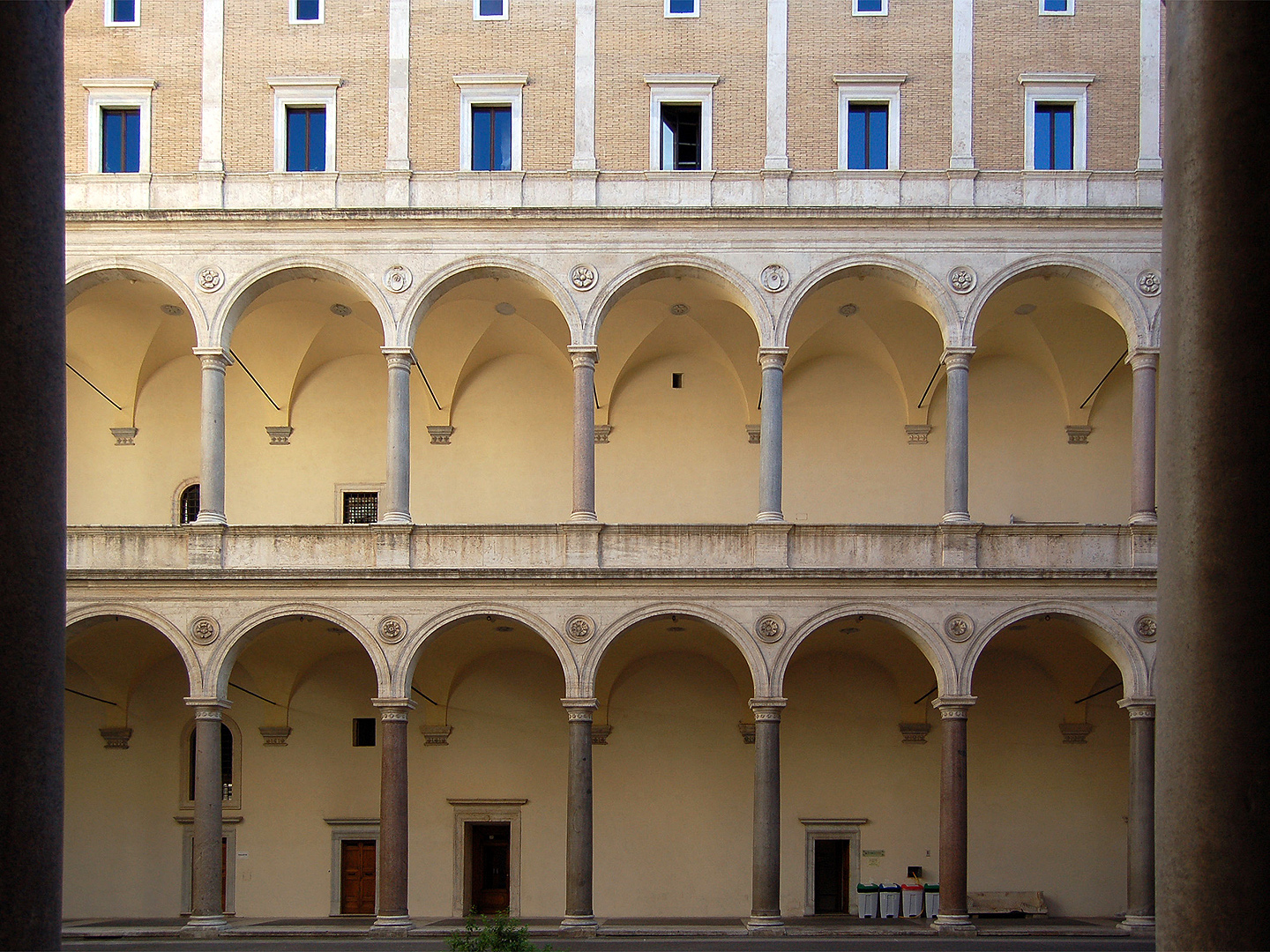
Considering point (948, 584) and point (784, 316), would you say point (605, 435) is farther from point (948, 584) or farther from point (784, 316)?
point (948, 584)

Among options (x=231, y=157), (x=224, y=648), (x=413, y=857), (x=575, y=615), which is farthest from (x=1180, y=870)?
(x=413, y=857)

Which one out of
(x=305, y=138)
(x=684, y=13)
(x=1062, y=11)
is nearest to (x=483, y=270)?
(x=305, y=138)

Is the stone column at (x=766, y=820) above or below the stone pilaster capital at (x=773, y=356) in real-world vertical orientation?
below

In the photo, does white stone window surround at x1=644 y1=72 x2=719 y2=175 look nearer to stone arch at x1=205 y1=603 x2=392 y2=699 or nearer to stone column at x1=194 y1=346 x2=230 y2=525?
stone column at x1=194 y1=346 x2=230 y2=525

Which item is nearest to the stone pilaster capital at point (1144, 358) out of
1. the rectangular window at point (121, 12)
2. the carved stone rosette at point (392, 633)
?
the carved stone rosette at point (392, 633)

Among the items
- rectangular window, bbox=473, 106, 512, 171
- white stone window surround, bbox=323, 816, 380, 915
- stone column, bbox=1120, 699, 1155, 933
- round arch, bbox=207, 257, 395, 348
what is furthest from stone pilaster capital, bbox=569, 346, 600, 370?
stone column, bbox=1120, 699, 1155, 933

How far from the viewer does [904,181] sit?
20406 mm

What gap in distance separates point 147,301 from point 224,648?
6.85 meters

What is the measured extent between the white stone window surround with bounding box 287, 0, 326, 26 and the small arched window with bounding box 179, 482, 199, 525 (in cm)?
891

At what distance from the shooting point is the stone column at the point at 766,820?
19.0 metres

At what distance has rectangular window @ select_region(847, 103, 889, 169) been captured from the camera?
20.8 meters

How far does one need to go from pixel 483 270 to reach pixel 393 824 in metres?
8.80

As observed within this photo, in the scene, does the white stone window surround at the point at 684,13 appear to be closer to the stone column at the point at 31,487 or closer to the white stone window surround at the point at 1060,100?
the white stone window surround at the point at 1060,100

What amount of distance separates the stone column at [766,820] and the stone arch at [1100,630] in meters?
3.00
